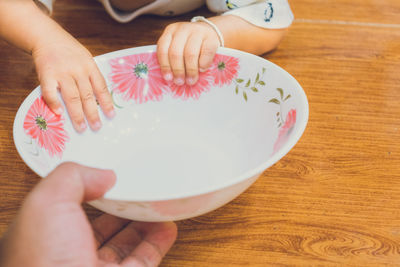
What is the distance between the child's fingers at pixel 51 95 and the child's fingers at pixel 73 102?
11 mm

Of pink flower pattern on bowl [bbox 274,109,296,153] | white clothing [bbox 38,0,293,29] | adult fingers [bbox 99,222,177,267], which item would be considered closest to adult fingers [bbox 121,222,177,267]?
adult fingers [bbox 99,222,177,267]

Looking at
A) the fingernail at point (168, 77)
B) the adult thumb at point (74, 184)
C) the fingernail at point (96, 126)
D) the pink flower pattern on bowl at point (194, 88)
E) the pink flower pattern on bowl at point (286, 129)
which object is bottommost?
the fingernail at point (96, 126)

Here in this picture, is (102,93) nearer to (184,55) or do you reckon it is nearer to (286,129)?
(184,55)

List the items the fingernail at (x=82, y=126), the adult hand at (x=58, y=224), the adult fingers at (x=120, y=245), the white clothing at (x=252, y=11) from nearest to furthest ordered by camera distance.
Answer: the adult hand at (x=58, y=224) < the adult fingers at (x=120, y=245) < the fingernail at (x=82, y=126) < the white clothing at (x=252, y=11)

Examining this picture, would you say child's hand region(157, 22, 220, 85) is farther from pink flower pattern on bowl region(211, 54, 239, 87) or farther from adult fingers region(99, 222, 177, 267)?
adult fingers region(99, 222, 177, 267)

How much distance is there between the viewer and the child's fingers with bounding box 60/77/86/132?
48 centimetres

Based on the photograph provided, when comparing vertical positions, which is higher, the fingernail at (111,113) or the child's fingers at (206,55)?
the child's fingers at (206,55)

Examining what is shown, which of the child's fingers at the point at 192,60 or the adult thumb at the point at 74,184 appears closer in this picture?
the adult thumb at the point at 74,184

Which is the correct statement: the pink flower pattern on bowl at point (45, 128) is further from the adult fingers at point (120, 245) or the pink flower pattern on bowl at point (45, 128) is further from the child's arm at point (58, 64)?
the adult fingers at point (120, 245)

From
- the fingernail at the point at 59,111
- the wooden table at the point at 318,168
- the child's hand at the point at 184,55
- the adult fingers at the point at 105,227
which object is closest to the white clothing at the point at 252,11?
the wooden table at the point at 318,168

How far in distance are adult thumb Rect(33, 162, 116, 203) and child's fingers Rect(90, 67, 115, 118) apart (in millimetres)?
199

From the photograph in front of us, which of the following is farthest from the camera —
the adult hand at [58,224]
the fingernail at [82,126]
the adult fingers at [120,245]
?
the fingernail at [82,126]

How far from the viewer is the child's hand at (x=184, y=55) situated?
520 mm

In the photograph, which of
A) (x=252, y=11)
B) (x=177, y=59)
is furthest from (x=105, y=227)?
(x=252, y=11)
